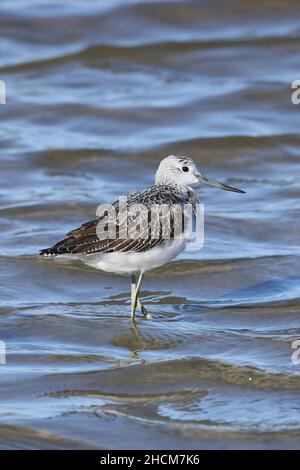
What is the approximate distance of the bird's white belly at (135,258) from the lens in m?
8.27

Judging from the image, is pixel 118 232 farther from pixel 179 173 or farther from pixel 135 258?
pixel 179 173

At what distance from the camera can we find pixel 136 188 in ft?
39.0

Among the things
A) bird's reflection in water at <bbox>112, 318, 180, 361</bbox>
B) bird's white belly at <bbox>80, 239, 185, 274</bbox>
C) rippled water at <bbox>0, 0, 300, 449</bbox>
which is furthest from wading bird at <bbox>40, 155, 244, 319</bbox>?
rippled water at <bbox>0, 0, 300, 449</bbox>

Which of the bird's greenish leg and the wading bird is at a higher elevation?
the wading bird

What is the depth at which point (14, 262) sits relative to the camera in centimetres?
970

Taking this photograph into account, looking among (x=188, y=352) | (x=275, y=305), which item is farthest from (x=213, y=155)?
(x=188, y=352)

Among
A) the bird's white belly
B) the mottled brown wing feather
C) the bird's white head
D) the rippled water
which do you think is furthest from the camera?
the bird's white head

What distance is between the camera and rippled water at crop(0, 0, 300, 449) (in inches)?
262

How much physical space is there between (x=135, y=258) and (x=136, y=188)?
12.0ft

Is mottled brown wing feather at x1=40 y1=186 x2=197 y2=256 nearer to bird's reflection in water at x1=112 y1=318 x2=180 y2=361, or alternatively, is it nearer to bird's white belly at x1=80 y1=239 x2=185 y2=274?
bird's white belly at x1=80 y1=239 x2=185 y2=274

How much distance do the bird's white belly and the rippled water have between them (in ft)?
1.41

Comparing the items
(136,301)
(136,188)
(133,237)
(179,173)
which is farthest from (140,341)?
(136,188)

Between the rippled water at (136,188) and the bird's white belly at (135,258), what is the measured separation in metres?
0.43
